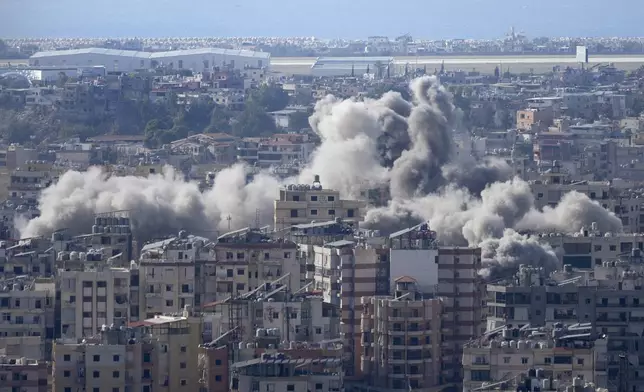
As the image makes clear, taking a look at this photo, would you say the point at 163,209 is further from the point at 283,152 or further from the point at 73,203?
the point at 283,152

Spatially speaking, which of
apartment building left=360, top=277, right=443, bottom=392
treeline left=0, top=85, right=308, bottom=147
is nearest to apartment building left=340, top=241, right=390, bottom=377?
apartment building left=360, top=277, right=443, bottom=392

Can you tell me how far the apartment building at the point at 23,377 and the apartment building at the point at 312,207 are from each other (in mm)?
19255

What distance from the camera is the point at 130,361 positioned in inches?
1494

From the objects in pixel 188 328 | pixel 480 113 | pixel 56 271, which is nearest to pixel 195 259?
pixel 56 271

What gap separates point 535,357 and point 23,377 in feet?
20.8

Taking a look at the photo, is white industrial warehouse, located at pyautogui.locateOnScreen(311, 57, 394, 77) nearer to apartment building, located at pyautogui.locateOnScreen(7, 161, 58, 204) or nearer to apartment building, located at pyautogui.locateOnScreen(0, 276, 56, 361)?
apartment building, located at pyautogui.locateOnScreen(7, 161, 58, 204)

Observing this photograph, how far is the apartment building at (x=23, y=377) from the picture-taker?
37.8m

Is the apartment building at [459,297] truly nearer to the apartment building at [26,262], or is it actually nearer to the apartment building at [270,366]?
the apartment building at [270,366]

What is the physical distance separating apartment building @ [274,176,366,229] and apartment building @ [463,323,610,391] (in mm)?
18314

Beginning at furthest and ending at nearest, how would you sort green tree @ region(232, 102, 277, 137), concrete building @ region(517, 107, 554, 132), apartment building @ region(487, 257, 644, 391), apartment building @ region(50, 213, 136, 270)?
green tree @ region(232, 102, 277, 137) < concrete building @ region(517, 107, 554, 132) < apartment building @ region(50, 213, 136, 270) < apartment building @ region(487, 257, 644, 391)

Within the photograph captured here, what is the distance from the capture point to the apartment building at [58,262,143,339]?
4362 cm

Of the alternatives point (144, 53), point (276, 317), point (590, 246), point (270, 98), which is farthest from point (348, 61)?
point (276, 317)

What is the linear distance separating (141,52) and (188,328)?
359ft

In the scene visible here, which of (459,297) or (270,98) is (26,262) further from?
(270,98)
